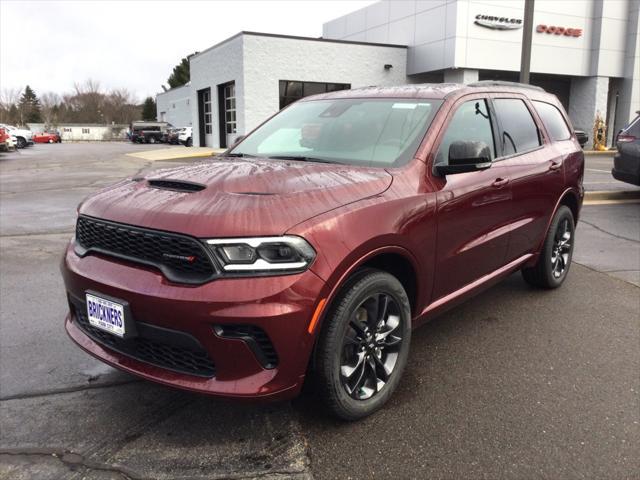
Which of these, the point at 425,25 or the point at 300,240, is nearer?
the point at 300,240

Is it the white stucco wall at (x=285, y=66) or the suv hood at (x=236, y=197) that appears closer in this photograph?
the suv hood at (x=236, y=197)

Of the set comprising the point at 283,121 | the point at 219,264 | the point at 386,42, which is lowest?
the point at 219,264

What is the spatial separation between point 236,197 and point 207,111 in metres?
32.7

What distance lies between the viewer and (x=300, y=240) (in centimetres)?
239

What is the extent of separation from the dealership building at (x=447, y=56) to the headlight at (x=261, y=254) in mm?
23167

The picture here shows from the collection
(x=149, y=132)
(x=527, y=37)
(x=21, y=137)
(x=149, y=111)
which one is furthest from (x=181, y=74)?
(x=527, y=37)

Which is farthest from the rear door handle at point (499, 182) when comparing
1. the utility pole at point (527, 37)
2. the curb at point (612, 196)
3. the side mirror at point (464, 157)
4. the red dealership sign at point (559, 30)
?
the red dealership sign at point (559, 30)

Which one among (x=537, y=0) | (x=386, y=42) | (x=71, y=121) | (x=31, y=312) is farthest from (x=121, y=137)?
(x=31, y=312)

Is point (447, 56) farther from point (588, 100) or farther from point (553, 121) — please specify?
point (553, 121)

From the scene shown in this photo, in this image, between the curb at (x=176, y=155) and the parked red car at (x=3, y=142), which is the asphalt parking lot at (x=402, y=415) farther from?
the parked red car at (x=3, y=142)

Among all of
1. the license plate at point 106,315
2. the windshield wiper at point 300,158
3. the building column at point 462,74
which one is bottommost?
the license plate at point 106,315

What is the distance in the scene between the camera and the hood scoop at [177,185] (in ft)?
9.03

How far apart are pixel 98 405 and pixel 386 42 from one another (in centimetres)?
2872

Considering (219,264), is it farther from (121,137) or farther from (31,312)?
(121,137)
